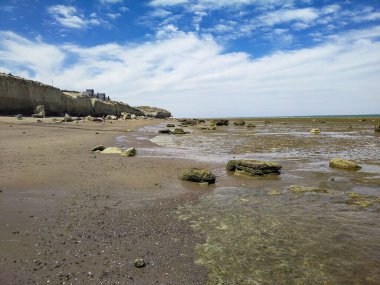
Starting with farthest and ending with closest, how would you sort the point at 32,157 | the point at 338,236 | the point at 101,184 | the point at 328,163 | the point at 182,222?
the point at 328,163 < the point at 32,157 < the point at 101,184 < the point at 182,222 < the point at 338,236

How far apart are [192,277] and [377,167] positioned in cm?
1135

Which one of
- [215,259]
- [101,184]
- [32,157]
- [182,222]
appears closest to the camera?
[215,259]

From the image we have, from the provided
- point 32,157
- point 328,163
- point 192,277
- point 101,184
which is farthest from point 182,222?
point 328,163

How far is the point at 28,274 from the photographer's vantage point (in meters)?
4.20

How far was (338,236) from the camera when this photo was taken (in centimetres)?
579

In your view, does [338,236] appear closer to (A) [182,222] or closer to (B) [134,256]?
(A) [182,222]

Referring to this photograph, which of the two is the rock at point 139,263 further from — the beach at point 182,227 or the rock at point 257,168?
the rock at point 257,168

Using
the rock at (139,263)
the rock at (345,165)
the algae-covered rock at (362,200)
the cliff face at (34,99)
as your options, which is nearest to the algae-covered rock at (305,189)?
the algae-covered rock at (362,200)

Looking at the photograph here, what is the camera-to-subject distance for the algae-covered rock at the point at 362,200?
769 centimetres

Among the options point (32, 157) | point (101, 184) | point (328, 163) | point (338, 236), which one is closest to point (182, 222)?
point (338, 236)

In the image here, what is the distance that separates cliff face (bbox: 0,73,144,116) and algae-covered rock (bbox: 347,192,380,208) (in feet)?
121

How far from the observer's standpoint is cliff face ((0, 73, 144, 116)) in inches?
1389

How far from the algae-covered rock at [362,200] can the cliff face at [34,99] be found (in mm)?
36805

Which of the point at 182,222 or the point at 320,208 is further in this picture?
the point at 320,208
